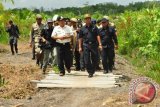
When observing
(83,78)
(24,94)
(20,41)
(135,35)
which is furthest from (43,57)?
(20,41)

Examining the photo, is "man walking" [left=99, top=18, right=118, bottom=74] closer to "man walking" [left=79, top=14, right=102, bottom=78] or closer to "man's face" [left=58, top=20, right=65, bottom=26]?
"man walking" [left=79, top=14, right=102, bottom=78]

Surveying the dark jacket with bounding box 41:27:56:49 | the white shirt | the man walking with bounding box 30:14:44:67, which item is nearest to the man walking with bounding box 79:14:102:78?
the white shirt

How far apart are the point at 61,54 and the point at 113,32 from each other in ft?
5.75

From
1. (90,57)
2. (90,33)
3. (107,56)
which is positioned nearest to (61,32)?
(90,33)

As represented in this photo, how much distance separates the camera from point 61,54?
1548 centimetres

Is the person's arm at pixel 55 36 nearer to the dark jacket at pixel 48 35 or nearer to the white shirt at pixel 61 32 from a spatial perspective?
the white shirt at pixel 61 32

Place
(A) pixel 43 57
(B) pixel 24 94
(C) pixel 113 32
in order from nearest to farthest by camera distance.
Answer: (B) pixel 24 94, (C) pixel 113 32, (A) pixel 43 57

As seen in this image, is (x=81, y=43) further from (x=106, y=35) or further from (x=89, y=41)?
(x=106, y=35)

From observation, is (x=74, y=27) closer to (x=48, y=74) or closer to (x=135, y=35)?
(x=48, y=74)

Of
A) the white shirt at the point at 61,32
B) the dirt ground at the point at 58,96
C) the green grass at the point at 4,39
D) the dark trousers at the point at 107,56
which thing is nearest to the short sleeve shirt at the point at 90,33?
the white shirt at the point at 61,32

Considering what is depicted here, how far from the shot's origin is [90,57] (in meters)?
15.4

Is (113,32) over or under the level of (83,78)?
over

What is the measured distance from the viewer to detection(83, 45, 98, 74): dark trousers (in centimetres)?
1519

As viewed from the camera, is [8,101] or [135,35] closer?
[8,101]
